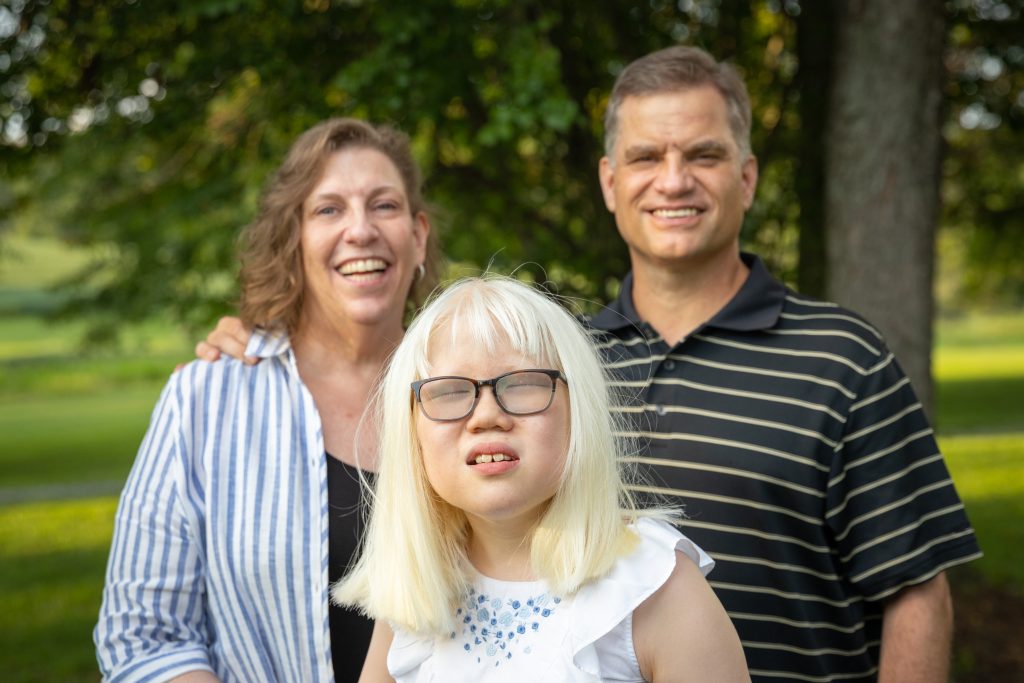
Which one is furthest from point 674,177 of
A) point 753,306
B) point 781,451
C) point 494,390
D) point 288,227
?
point 494,390

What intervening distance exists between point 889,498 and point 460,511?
115 centimetres

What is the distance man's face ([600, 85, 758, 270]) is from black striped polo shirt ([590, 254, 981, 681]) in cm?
36

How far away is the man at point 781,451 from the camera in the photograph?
2.62 m

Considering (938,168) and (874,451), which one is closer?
(874,451)

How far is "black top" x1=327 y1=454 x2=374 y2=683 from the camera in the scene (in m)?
2.67

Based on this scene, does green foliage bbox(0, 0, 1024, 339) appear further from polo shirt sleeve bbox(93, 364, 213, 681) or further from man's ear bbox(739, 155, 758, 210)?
polo shirt sleeve bbox(93, 364, 213, 681)

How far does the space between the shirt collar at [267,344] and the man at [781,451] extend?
0.06 m

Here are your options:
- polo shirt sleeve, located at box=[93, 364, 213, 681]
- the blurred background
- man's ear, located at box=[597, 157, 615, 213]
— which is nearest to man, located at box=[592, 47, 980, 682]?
man's ear, located at box=[597, 157, 615, 213]

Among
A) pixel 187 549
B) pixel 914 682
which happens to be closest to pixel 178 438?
pixel 187 549

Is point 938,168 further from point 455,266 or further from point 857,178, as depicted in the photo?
point 455,266

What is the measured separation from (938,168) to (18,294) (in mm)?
61024

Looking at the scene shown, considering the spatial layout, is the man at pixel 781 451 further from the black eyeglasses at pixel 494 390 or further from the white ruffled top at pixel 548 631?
the black eyeglasses at pixel 494 390

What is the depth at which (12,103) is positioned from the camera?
5.66 meters

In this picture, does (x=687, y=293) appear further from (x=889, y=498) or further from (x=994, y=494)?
(x=994, y=494)
